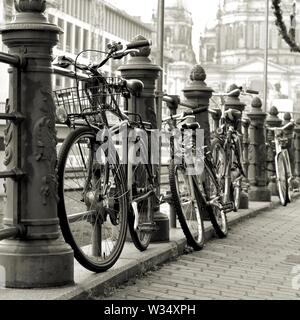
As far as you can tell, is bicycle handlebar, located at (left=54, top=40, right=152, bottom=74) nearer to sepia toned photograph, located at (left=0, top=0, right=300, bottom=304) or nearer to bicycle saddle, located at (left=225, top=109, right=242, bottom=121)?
sepia toned photograph, located at (left=0, top=0, right=300, bottom=304)

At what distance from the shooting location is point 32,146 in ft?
15.2

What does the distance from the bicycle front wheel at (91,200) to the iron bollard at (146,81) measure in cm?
121

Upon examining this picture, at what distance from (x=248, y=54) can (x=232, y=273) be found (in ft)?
383

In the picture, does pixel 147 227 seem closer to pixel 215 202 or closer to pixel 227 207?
pixel 215 202

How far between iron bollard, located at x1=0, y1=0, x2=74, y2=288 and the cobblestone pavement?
0.53 m

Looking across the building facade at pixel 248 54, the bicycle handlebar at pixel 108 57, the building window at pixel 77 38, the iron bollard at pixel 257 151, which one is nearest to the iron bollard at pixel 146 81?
the bicycle handlebar at pixel 108 57

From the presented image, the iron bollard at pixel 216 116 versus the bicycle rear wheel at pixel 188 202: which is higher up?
the iron bollard at pixel 216 116

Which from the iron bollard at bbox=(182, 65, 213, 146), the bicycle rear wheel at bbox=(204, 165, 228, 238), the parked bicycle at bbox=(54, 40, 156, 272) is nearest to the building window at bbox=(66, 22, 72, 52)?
the iron bollard at bbox=(182, 65, 213, 146)

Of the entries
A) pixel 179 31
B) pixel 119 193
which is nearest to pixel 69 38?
pixel 179 31

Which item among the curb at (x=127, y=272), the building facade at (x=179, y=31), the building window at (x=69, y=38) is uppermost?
the building facade at (x=179, y=31)

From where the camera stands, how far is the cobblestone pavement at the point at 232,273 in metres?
5.19

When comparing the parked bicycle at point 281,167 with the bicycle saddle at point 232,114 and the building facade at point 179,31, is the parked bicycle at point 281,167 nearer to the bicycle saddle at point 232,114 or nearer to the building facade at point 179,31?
the bicycle saddle at point 232,114
